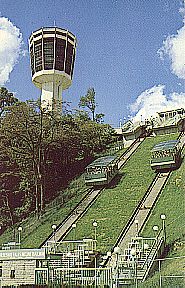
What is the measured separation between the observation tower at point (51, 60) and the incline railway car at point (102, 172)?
10674mm

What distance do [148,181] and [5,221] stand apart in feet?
18.3

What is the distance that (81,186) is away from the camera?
18.1 metres

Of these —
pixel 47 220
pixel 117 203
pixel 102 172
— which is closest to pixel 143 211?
pixel 117 203

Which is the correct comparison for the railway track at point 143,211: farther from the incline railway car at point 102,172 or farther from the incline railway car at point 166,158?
the incline railway car at point 102,172

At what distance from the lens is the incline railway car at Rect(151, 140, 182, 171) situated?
16031 mm

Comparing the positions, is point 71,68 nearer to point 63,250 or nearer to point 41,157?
point 41,157

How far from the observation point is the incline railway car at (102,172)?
16950mm

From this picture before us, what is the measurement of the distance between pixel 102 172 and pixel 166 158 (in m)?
2.30

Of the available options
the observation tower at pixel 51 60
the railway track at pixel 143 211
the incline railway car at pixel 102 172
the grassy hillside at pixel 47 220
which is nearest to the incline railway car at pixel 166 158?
the railway track at pixel 143 211

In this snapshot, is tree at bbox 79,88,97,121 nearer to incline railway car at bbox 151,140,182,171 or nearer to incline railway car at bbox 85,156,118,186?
incline railway car at bbox 85,156,118,186

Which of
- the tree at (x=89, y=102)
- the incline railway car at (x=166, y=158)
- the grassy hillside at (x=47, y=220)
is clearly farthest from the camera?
the tree at (x=89, y=102)

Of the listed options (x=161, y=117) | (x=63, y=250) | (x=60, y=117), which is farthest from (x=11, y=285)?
(x=161, y=117)

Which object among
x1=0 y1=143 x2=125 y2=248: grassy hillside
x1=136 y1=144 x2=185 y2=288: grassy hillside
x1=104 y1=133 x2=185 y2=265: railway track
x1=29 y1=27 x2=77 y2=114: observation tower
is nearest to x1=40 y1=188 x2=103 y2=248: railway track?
x1=0 y1=143 x2=125 y2=248: grassy hillside

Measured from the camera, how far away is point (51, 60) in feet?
94.1
